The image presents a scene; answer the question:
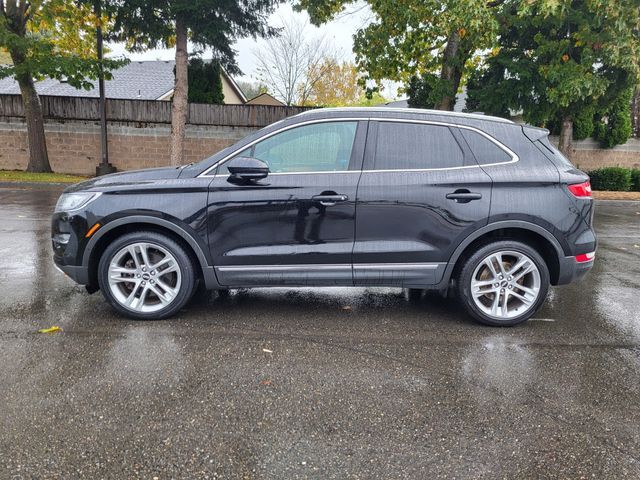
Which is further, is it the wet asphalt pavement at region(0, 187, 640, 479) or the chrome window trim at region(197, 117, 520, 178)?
the chrome window trim at region(197, 117, 520, 178)

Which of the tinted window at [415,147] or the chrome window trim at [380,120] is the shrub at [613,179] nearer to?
the chrome window trim at [380,120]

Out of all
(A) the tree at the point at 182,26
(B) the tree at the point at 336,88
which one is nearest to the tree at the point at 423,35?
(A) the tree at the point at 182,26

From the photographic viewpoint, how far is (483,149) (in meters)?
4.37

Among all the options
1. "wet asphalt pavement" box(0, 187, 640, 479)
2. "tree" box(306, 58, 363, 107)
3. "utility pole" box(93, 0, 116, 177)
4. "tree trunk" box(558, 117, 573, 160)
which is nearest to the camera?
"wet asphalt pavement" box(0, 187, 640, 479)

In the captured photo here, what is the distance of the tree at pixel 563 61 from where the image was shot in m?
13.0

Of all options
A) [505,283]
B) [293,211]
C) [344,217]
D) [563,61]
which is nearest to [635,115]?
[563,61]

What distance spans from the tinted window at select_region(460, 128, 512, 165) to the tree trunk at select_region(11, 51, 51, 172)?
17.1 meters

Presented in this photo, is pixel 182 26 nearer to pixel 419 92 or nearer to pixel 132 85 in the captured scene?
pixel 419 92

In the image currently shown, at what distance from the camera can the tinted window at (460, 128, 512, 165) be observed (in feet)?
14.3

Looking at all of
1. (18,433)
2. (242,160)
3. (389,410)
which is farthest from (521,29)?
(18,433)

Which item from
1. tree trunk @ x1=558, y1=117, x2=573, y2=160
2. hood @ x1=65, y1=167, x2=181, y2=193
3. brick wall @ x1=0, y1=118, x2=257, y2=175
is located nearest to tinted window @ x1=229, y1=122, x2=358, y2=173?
hood @ x1=65, y1=167, x2=181, y2=193

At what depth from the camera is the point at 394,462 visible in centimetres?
248

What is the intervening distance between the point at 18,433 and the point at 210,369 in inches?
46.3

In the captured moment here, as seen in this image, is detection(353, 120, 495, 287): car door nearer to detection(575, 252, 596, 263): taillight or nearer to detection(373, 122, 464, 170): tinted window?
detection(373, 122, 464, 170): tinted window
